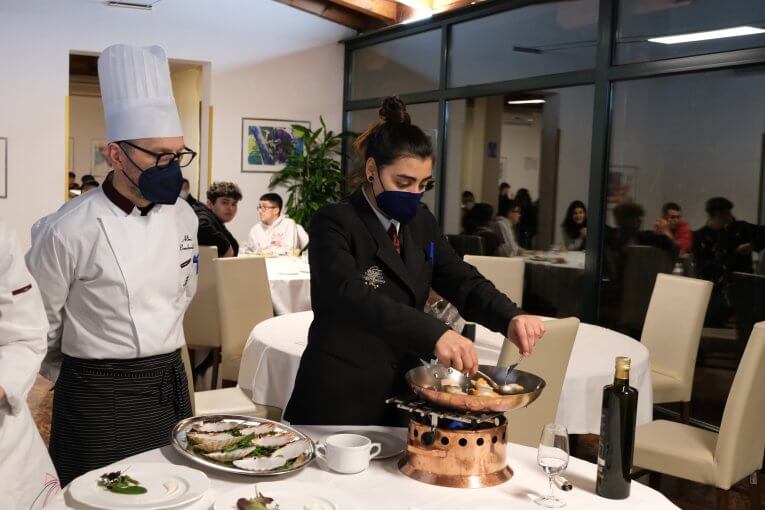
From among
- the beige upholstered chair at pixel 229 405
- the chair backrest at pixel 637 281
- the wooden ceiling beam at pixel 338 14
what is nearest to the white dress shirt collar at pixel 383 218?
the beige upholstered chair at pixel 229 405

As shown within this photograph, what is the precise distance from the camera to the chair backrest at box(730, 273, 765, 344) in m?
4.82

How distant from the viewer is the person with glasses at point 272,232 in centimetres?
743

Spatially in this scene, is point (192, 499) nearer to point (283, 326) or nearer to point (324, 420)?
point (324, 420)

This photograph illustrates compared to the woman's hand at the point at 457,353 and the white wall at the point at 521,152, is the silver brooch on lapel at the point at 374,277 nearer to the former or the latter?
the woman's hand at the point at 457,353

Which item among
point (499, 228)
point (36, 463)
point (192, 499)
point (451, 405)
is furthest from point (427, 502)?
point (499, 228)

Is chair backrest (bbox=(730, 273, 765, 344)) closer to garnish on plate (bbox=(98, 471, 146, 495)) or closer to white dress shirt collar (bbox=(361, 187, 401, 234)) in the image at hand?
white dress shirt collar (bbox=(361, 187, 401, 234))

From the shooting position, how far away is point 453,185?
777cm

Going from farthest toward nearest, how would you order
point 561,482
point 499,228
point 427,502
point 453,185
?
point 453,185
point 499,228
point 561,482
point 427,502

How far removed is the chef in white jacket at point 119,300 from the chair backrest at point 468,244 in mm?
5271

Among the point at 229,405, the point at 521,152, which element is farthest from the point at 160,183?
the point at 521,152

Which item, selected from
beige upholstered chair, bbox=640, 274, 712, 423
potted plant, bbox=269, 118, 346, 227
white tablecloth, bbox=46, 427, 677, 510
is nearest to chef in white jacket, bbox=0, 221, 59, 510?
white tablecloth, bbox=46, 427, 677, 510

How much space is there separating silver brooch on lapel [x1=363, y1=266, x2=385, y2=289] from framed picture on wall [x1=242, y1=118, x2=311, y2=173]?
709 centimetres

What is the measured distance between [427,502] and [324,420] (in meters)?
0.57

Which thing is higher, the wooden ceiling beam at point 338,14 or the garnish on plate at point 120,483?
the wooden ceiling beam at point 338,14
